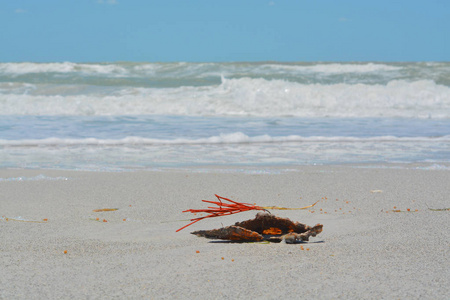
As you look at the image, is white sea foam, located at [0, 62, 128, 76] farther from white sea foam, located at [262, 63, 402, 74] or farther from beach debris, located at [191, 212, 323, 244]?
beach debris, located at [191, 212, 323, 244]

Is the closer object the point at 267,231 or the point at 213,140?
the point at 267,231

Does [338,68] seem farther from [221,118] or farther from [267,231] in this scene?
[267,231]

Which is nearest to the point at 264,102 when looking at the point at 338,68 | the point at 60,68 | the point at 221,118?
the point at 221,118

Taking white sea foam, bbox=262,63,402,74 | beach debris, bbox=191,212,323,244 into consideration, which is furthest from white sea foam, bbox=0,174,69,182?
white sea foam, bbox=262,63,402,74

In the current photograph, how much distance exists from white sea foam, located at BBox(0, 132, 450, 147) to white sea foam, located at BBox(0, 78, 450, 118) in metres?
4.26

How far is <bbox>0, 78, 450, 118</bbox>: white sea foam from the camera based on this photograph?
12477 millimetres

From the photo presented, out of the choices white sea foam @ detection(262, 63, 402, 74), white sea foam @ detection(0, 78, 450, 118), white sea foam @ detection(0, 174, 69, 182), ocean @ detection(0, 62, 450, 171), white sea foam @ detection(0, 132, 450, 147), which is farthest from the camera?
white sea foam @ detection(262, 63, 402, 74)

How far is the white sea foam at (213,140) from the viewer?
23.7 feet

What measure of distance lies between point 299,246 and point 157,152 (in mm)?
4470

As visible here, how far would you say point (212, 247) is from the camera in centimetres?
221

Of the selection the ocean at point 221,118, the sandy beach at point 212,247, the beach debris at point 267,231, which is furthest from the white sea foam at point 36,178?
the beach debris at point 267,231

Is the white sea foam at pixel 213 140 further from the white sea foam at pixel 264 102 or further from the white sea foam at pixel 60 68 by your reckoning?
the white sea foam at pixel 60 68

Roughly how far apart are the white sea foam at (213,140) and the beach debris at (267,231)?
511 centimetres

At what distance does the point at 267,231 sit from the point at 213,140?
527 centimetres
